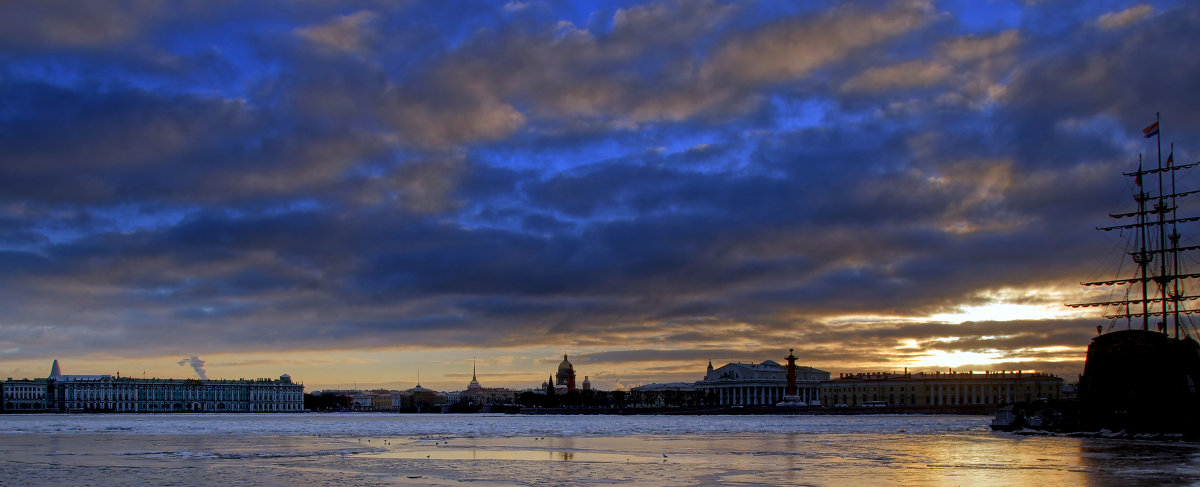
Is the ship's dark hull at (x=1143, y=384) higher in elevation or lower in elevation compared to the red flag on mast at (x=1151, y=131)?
lower

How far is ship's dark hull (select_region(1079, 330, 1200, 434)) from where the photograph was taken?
6348 centimetres

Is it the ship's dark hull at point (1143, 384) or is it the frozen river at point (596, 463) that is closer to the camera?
the frozen river at point (596, 463)

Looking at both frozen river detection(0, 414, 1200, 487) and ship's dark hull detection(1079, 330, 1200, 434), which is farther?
ship's dark hull detection(1079, 330, 1200, 434)

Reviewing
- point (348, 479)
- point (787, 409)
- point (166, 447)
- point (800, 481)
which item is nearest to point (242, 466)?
point (348, 479)

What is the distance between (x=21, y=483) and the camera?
29.4 m

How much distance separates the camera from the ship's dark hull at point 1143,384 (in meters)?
63.5

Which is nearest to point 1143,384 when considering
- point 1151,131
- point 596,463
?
point 1151,131

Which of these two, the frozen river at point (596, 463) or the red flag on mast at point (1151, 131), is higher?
the red flag on mast at point (1151, 131)

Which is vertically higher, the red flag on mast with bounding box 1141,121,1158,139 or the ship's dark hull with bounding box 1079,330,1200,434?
the red flag on mast with bounding box 1141,121,1158,139

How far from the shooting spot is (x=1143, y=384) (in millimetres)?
65500

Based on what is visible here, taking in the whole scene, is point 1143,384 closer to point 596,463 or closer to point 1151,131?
point 1151,131

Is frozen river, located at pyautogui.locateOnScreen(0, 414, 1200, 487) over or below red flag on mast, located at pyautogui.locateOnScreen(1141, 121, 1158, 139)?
below

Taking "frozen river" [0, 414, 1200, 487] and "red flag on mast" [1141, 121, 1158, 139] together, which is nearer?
"frozen river" [0, 414, 1200, 487]

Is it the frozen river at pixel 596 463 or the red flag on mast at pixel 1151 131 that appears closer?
the frozen river at pixel 596 463
